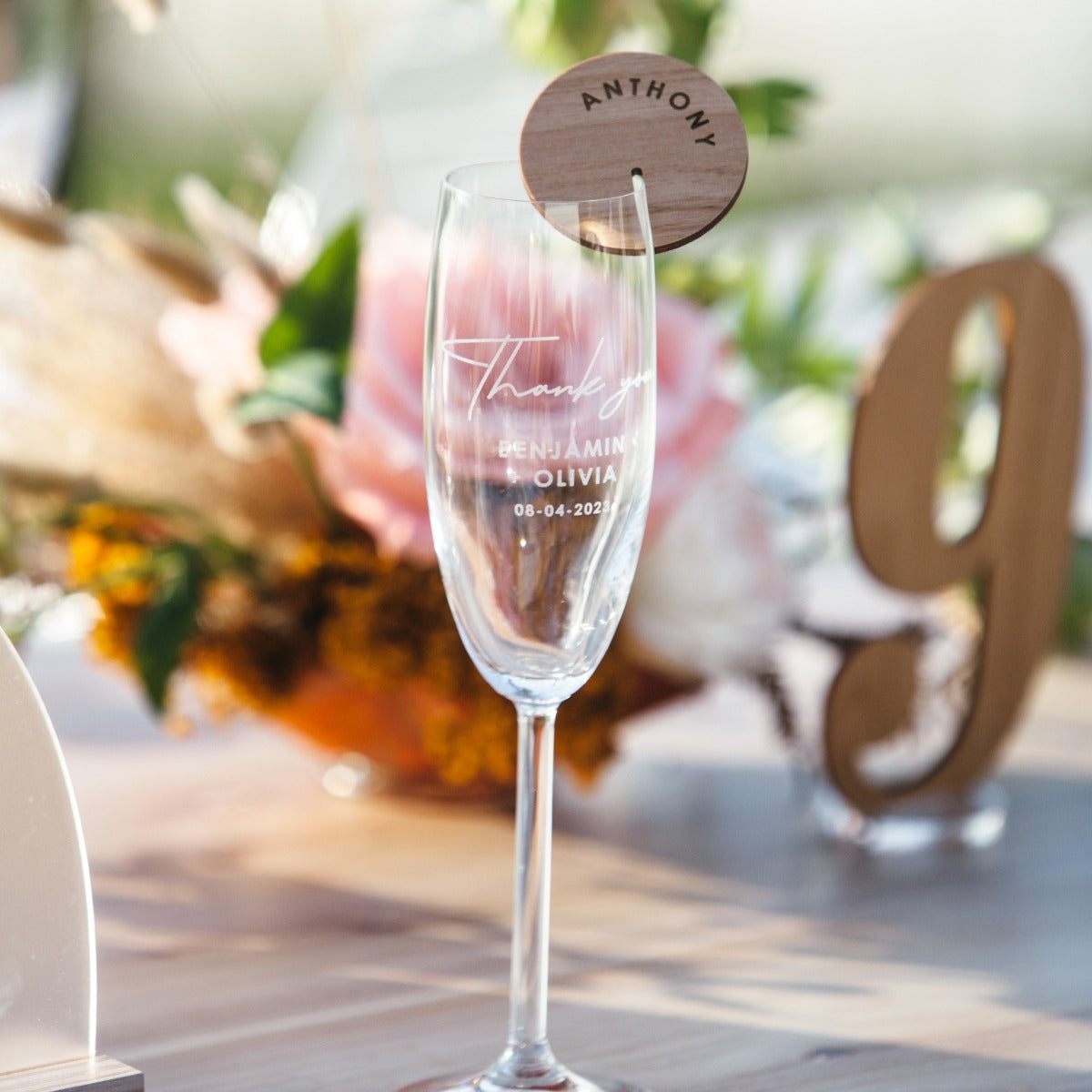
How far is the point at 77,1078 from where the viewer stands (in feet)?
1.23

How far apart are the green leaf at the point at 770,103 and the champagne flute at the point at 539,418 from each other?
465 millimetres

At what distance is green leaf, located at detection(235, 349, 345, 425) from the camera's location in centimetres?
57

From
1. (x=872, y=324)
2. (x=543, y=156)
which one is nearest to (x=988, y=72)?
(x=872, y=324)

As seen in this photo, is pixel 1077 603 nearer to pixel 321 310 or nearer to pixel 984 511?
pixel 984 511

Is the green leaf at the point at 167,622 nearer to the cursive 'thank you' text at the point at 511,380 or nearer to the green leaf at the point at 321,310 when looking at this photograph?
the green leaf at the point at 321,310

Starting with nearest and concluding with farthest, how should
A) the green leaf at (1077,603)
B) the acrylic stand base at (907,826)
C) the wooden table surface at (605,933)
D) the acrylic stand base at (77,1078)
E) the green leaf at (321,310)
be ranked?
the acrylic stand base at (77,1078), the wooden table surface at (605,933), the green leaf at (321,310), the acrylic stand base at (907,826), the green leaf at (1077,603)

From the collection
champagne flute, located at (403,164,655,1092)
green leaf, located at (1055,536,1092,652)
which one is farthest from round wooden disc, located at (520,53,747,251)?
green leaf, located at (1055,536,1092,652)

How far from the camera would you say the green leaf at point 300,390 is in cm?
57

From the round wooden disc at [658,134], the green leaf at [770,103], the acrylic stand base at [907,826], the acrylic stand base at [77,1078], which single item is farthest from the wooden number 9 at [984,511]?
the acrylic stand base at [77,1078]

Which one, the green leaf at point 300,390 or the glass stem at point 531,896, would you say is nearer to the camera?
the glass stem at point 531,896

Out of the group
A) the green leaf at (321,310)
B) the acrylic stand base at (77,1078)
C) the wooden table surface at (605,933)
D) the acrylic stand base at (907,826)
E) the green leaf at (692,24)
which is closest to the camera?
the acrylic stand base at (77,1078)

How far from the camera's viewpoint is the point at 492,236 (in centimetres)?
38

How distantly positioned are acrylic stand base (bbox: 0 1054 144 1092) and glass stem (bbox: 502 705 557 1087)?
4.2 inches

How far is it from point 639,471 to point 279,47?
11.3 ft
